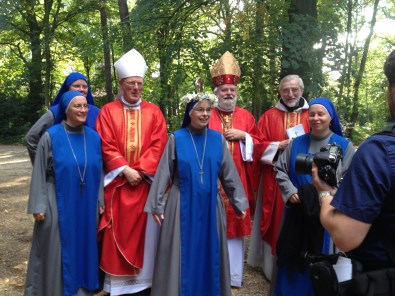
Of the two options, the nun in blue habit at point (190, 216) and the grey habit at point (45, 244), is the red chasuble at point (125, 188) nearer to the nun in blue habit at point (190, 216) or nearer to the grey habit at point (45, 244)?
the nun in blue habit at point (190, 216)

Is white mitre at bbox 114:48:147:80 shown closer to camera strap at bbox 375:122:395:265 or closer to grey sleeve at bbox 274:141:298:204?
grey sleeve at bbox 274:141:298:204

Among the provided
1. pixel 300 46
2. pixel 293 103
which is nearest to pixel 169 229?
pixel 293 103

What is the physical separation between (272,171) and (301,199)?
1230 mm

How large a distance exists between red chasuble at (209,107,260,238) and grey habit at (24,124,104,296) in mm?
1844

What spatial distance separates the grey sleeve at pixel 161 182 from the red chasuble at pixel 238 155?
919mm

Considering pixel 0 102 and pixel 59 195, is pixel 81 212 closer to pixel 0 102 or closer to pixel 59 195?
pixel 59 195

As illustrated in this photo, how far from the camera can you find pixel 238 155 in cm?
480

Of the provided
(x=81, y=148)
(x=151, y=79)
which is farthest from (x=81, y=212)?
(x=151, y=79)

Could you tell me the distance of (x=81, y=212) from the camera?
4.06 meters

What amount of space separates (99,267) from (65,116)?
1601 mm

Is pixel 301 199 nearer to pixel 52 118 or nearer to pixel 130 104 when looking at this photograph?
pixel 130 104

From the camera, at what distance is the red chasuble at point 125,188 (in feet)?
14.1

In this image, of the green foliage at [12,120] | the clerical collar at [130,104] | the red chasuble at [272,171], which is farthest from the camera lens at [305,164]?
the green foliage at [12,120]

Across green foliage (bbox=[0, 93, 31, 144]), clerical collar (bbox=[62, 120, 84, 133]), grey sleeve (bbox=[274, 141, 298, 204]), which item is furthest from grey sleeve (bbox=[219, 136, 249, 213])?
green foliage (bbox=[0, 93, 31, 144])
